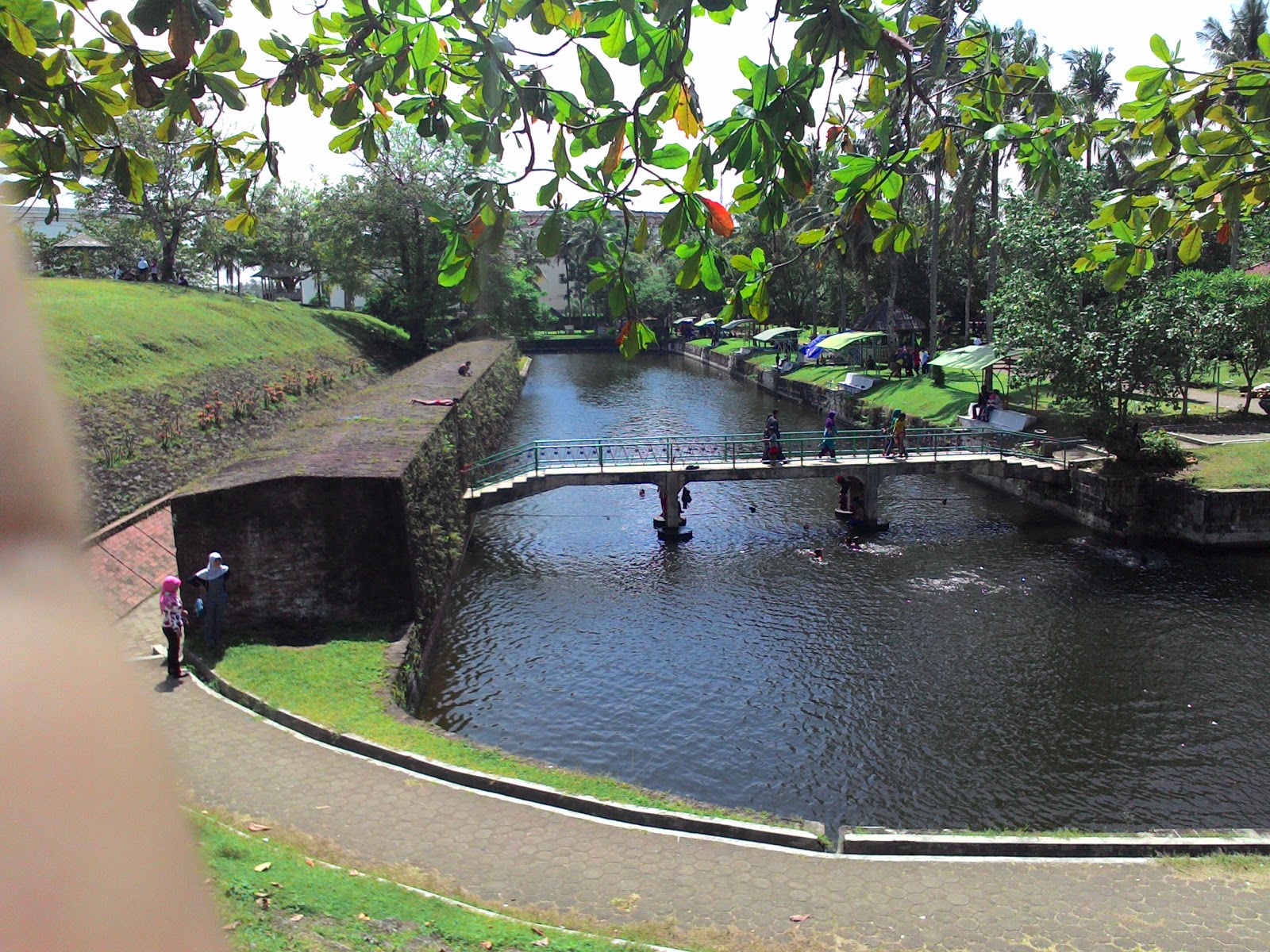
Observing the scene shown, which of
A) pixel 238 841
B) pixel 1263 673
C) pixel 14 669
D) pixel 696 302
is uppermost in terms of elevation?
pixel 696 302

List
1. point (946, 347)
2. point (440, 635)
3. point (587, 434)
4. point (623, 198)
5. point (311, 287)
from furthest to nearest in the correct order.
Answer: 1. point (311, 287)
2. point (946, 347)
3. point (587, 434)
4. point (440, 635)
5. point (623, 198)

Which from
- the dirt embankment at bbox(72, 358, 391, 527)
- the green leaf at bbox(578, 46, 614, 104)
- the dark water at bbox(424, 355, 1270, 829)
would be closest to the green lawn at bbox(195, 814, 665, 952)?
the green leaf at bbox(578, 46, 614, 104)

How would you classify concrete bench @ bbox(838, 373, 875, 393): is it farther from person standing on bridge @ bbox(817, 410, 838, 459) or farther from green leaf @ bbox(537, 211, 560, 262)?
green leaf @ bbox(537, 211, 560, 262)

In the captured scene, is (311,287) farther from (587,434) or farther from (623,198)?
(623,198)

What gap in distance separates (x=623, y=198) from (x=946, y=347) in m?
54.3

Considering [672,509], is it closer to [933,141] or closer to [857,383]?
[933,141]

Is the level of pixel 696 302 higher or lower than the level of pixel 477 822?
higher

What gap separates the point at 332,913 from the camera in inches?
263

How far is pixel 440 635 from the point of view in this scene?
17.8 m

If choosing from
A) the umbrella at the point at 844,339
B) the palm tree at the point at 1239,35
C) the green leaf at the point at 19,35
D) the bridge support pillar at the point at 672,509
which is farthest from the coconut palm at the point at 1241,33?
the green leaf at the point at 19,35

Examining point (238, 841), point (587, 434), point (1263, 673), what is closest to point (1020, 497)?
point (1263, 673)

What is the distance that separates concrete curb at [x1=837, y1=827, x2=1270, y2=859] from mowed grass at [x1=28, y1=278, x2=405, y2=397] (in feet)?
59.7

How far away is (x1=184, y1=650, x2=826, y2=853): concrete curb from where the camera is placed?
952 cm

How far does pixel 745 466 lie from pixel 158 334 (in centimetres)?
1813
